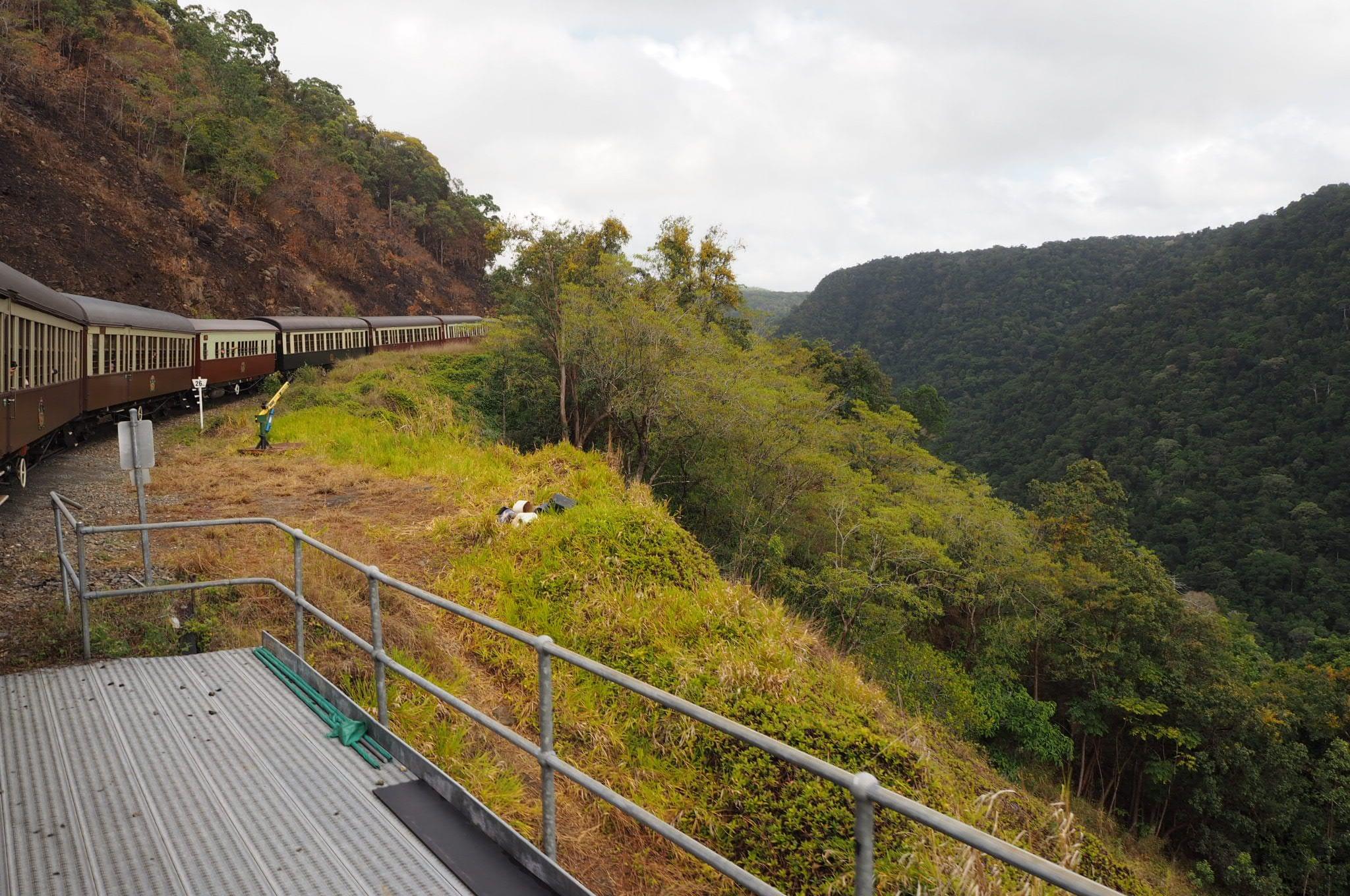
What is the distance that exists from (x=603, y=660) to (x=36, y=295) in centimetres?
935

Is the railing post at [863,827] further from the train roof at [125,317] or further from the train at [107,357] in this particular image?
the train roof at [125,317]

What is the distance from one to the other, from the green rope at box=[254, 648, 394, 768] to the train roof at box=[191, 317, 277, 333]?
1925 centimetres

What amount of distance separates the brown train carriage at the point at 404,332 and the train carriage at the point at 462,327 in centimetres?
51

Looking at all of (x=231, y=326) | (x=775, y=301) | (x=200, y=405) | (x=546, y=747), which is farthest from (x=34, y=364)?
(x=775, y=301)

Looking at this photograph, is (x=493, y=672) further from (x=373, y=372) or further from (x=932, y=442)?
(x=932, y=442)

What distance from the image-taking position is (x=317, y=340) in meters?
28.2

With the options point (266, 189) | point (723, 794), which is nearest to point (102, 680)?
point (723, 794)

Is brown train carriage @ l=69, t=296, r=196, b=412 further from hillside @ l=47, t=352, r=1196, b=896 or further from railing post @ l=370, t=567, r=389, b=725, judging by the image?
railing post @ l=370, t=567, r=389, b=725

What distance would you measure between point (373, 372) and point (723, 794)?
1988 cm

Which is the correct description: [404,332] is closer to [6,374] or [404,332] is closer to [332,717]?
[6,374]

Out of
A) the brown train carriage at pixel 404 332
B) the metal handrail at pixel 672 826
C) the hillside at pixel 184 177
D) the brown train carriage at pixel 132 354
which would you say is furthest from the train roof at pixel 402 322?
the metal handrail at pixel 672 826

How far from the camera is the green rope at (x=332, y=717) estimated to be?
3.65m

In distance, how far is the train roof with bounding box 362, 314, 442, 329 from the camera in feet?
109

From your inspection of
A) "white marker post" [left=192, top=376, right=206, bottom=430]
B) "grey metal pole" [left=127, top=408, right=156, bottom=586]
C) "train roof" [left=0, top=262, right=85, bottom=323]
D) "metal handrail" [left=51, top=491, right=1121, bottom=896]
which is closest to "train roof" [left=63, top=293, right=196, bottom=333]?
"train roof" [left=0, top=262, right=85, bottom=323]
